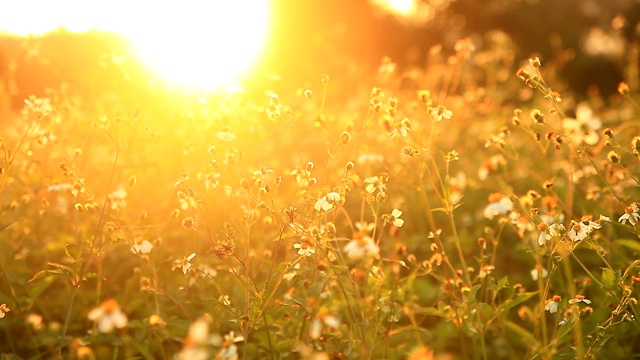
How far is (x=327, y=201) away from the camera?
91.4 inches

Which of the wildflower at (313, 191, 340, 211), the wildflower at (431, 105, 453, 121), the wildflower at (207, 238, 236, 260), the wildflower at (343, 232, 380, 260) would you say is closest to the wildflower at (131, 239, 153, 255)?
the wildflower at (207, 238, 236, 260)

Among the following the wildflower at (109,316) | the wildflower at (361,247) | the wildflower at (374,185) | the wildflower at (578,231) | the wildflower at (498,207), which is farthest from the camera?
the wildflower at (374,185)

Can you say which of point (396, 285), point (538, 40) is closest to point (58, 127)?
point (396, 285)

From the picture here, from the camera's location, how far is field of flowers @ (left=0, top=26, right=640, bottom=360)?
2285 mm

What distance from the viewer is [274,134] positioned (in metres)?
6.53

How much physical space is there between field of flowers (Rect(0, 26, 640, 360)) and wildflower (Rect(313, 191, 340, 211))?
2 centimetres

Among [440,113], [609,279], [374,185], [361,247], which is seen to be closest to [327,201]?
[374,185]

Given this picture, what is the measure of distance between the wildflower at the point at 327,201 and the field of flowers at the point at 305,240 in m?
0.02

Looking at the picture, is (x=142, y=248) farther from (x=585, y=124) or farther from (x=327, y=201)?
(x=585, y=124)

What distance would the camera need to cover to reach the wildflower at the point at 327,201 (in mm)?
2260

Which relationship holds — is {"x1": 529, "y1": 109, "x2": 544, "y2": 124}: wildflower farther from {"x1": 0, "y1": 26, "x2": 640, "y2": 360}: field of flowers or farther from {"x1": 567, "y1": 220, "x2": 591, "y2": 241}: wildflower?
{"x1": 567, "y1": 220, "x2": 591, "y2": 241}: wildflower

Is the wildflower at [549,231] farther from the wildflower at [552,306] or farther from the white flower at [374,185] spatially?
the white flower at [374,185]

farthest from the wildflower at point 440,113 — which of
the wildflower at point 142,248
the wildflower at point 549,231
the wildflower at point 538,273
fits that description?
the wildflower at point 142,248

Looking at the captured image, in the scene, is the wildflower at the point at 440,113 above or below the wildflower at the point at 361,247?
above
